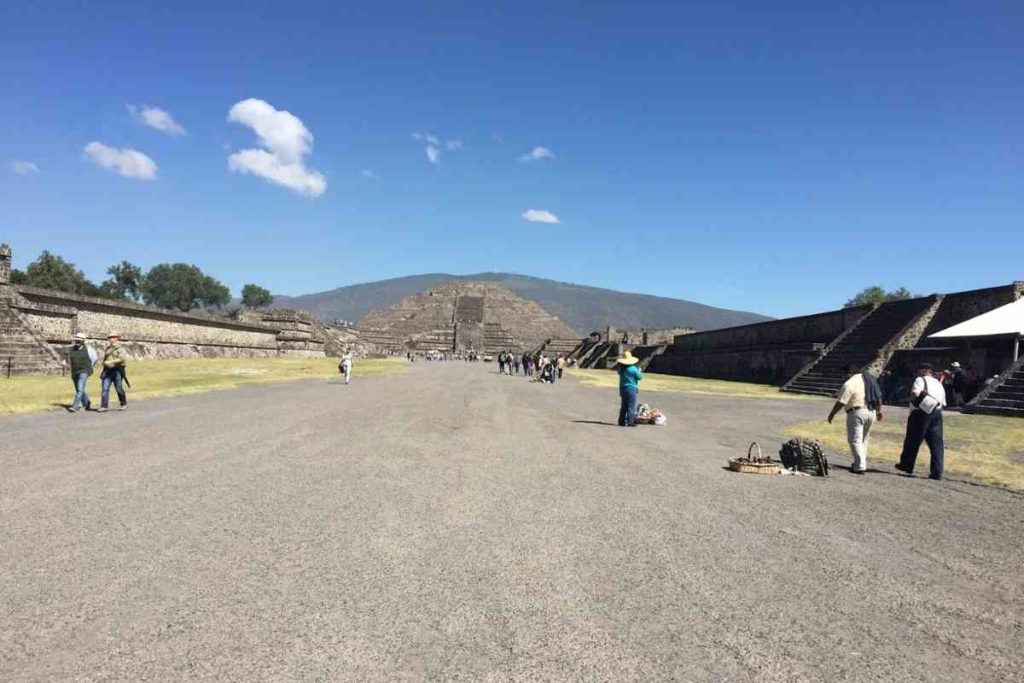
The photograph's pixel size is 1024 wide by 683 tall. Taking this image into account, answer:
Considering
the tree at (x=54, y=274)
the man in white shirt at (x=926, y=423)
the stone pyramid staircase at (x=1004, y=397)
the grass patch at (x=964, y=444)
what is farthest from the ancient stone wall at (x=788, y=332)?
the tree at (x=54, y=274)

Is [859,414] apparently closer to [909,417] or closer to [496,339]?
[909,417]

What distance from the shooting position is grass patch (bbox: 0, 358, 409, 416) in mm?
→ 15086

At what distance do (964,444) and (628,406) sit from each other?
20.5ft

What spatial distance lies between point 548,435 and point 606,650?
8836 millimetres

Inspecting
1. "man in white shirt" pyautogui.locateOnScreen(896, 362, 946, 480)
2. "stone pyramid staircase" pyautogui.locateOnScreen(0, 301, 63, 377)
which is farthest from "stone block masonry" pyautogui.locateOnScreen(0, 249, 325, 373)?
"man in white shirt" pyautogui.locateOnScreen(896, 362, 946, 480)

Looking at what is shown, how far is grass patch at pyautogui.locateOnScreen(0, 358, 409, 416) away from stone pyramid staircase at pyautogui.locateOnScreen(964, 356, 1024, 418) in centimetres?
2234

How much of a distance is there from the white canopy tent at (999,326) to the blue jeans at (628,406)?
1124cm

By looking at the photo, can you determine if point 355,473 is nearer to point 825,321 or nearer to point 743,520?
point 743,520

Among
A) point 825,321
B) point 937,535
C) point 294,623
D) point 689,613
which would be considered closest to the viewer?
point 294,623

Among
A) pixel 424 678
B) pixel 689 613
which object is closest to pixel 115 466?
pixel 424 678

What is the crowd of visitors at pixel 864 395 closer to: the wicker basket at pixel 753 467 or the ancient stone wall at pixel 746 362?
the wicker basket at pixel 753 467

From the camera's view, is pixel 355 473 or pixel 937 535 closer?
pixel 937 535

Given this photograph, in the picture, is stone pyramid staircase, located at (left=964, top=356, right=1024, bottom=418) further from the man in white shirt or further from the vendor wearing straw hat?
the vendor wearing straw hat

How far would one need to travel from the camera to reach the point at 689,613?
4.03m
